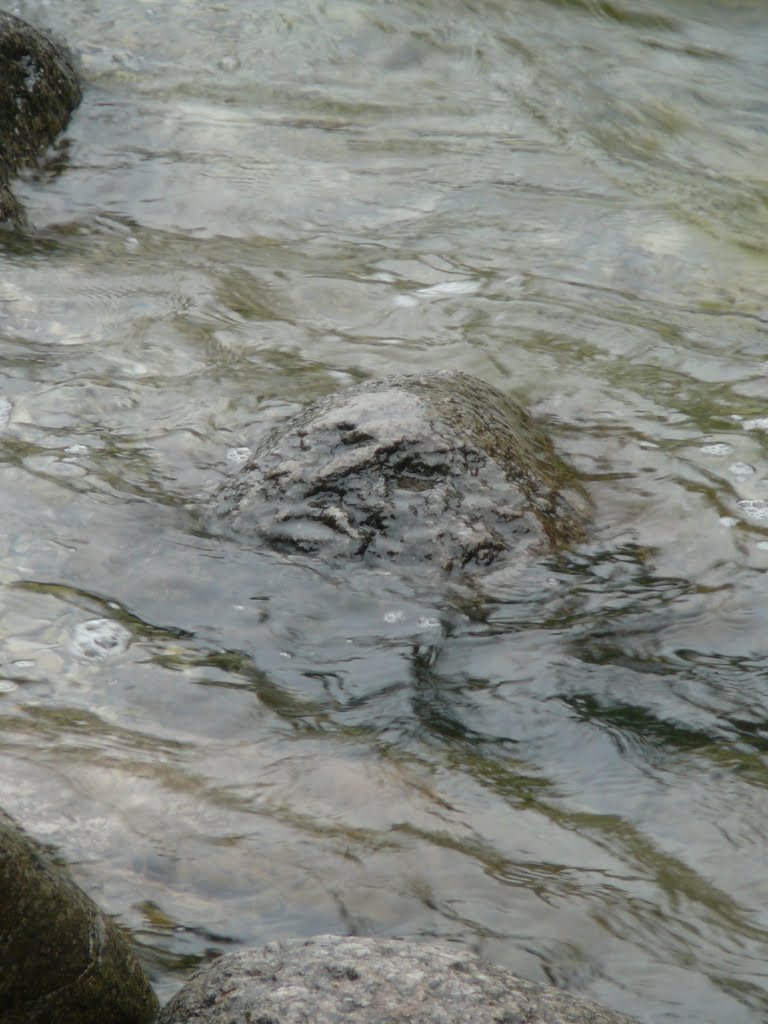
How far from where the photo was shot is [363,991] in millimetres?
2479

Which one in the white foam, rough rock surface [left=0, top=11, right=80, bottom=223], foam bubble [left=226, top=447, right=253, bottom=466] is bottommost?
foam bubble [left=226, top=447, right=253, bottom=466]

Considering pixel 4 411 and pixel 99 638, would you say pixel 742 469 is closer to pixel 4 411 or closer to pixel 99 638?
pixel 99 638

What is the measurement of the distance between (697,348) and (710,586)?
7.14 ft

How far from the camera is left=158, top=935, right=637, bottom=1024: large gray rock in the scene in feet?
7.97

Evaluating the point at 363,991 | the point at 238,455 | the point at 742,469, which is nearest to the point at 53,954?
the point at 363,991

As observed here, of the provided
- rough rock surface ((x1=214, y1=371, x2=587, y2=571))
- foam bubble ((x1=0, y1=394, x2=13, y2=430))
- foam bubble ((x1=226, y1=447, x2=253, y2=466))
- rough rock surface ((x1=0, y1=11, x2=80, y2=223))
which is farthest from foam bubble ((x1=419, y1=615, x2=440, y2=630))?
rough rock surface ((x1=0, y1=11, x2=80, y2=223))

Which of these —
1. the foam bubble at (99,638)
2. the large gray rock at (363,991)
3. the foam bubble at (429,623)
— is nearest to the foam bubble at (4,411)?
the foam bubble at (99,638)

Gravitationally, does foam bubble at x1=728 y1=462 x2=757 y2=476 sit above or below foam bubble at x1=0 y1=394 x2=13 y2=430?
above

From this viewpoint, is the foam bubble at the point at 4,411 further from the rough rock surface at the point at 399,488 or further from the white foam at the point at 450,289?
the white foam at the point at 450,289

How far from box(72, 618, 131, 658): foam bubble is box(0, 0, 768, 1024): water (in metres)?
0.01

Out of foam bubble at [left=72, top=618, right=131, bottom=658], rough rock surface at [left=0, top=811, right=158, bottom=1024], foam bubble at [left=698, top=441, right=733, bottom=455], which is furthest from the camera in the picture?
foam bubble at [left=698, top=441, right=733, bottom=455]

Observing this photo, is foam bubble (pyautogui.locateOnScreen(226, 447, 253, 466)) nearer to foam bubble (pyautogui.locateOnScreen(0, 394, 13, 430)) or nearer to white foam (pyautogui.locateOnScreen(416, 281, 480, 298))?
foam bubble (pyautogui.locateOnScreen(0, 394, 13, 430))

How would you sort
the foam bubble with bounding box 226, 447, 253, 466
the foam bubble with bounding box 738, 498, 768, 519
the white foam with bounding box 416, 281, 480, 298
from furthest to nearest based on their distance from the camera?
the white foam with bounding box 416, 281, 480, 298
the foam bubble with bounding box 226, 447, 253, 466
the foam bubble with bounding box 738, 498, 768, 519

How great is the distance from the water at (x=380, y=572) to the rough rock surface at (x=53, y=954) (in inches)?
12.1
